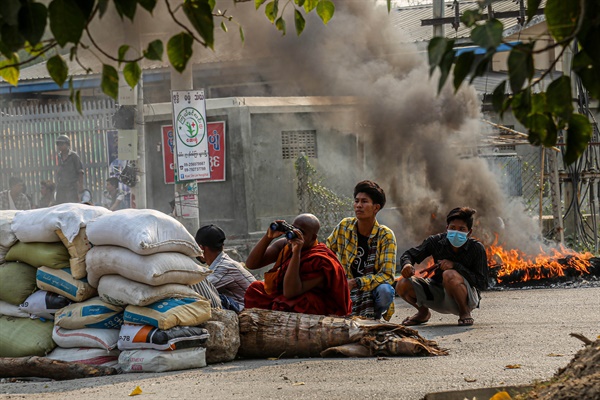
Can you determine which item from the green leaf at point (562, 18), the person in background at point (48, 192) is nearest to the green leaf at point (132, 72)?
the green leaf at point (562, 18)

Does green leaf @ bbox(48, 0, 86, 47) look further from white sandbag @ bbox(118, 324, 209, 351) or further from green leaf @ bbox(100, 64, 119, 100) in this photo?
white sandbag @ bbox(118, 324, 209, 351)

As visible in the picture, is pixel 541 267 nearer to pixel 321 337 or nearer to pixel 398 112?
pixel 398 112

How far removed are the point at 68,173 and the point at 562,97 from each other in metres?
12.7

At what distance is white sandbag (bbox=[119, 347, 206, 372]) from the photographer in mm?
6137

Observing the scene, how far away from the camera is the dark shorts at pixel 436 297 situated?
8266mm

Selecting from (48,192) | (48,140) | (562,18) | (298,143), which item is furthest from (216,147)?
(562,18)

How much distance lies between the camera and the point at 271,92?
1820 cm

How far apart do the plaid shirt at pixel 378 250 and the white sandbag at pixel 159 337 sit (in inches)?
67.5

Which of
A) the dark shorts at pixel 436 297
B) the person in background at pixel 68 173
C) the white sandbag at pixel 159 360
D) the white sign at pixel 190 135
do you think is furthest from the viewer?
the person in background at pixel 68 173

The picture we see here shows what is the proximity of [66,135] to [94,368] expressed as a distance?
29.9 feet

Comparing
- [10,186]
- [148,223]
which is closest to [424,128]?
[10,186]

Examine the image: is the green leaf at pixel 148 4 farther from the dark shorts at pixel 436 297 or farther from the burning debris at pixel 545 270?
the burning debris at pixel 545 270

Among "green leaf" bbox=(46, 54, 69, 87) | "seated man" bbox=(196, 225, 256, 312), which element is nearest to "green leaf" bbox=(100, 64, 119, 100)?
"green leaf" bbox=(46, 54, 69, 87)

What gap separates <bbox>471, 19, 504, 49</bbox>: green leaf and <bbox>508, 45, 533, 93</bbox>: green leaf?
97 millimetres
